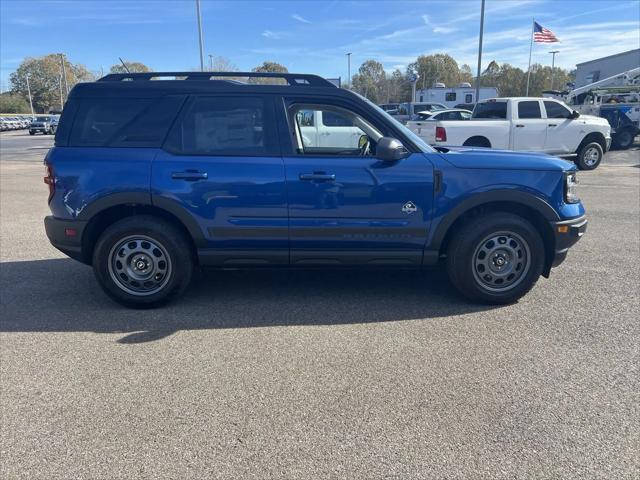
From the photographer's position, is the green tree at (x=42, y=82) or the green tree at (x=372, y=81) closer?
the green tree at (x=372, y=81)

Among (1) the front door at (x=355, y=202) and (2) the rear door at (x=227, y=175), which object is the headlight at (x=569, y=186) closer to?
(1) the front door at (x=355, y=202)

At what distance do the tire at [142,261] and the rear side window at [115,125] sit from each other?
0.67 metres

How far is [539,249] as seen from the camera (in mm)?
4199

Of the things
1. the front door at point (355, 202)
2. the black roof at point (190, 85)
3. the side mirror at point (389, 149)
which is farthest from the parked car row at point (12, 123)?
the side mirror at point (389, 149)

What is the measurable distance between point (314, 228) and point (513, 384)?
6.37ft

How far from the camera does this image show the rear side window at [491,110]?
522 inches

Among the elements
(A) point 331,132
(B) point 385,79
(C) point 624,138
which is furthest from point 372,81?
(A) point 331,132

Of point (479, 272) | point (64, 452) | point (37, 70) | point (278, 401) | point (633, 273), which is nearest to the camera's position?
point (64, 452)

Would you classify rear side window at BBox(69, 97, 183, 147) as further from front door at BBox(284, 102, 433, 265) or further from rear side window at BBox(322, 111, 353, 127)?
rear side window at BBox(322, 111, 353, 127)

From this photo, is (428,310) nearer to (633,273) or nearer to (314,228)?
(314,228)

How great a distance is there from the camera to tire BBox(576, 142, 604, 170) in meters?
14.0

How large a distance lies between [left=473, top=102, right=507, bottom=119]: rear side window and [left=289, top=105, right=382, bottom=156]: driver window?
10.3m

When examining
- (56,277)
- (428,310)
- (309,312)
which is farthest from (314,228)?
(56,277)

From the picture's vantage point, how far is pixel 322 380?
A: 312 centimetres
